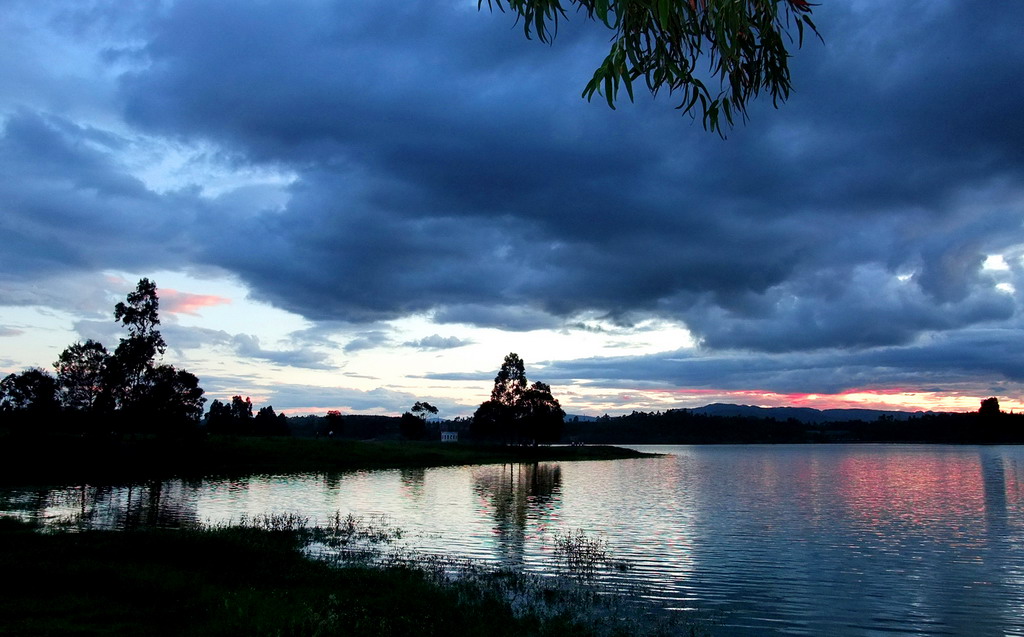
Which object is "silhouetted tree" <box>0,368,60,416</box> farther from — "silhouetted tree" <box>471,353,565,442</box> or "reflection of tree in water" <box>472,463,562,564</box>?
"silhouetted tree" <box>471,353,565,442</box>

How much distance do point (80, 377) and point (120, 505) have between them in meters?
56.0

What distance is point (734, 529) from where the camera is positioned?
49.2 m

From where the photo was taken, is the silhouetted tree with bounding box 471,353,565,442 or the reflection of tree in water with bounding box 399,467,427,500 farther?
the silhouetted tree with bounding box 471,353,565,442

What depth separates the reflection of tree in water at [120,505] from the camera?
4491 centimetres

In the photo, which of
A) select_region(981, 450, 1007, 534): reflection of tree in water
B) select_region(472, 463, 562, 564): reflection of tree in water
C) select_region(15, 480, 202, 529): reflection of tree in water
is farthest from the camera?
select_region(981, 450, 1007, 534): reflection of tree in water

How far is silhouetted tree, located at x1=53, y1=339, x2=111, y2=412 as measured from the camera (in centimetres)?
9969

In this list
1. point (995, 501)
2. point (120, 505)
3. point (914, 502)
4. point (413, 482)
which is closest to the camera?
point (120, 505)

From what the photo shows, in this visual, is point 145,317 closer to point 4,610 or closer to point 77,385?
point 77,385

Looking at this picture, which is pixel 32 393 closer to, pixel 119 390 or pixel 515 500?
pixel 119 390

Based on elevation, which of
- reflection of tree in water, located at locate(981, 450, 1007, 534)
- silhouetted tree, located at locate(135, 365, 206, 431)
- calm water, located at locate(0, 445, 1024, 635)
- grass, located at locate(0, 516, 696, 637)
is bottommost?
reflection of tree in water, located at locate(981, 450, 1007, 534)

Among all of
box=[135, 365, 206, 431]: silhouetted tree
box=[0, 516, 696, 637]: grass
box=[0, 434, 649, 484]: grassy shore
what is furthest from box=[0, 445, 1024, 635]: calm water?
box=[135, 365, 206, 431]: silhouetted tree

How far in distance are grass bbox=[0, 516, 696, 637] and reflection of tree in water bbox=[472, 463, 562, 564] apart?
8.17m

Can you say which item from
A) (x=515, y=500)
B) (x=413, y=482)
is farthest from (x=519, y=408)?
(x=515, y=500)

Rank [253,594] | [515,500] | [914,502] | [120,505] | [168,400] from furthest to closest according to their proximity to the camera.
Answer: [168,400] < [914,502] < [515,500] < [120,505] < [253,594]
